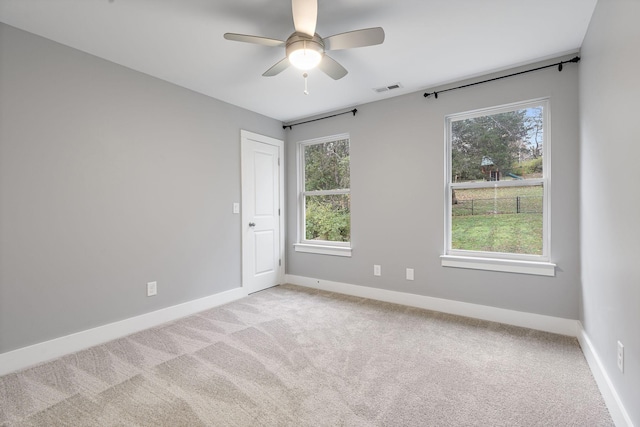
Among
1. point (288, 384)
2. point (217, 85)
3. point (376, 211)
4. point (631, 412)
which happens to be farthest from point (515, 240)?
point (217, 85)

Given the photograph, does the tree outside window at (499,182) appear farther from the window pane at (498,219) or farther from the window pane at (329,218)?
the window pane at (329,218)

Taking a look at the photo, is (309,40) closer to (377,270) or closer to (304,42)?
(304,42)

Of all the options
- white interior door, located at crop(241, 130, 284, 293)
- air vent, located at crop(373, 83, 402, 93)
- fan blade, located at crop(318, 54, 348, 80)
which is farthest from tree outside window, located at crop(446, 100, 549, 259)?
white interior door, located at crop(241, 130, 284, 293)

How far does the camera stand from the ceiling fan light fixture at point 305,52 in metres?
2.00

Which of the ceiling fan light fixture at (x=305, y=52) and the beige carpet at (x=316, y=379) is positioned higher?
the ceiling fan light fixture at (x=305, y=52)

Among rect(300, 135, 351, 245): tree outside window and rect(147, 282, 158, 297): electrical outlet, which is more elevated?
rect(300, 135, 351, 245): tree outside window

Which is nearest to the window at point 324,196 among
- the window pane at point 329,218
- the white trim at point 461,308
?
the window pane at point 329,218

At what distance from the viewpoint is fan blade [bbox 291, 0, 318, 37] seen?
5.56ft

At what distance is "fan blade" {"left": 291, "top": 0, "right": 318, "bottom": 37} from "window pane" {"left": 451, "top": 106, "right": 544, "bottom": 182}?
81.3 inches

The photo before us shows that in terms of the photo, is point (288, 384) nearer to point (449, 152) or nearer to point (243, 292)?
point (243, 292)

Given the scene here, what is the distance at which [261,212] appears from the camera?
13.5 feet

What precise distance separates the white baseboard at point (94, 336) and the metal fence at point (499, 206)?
292 centimetres

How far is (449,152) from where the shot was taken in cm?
325

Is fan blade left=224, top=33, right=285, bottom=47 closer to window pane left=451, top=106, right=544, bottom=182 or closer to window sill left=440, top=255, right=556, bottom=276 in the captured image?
window pane left=451, top=106, right=544, bottom=182
